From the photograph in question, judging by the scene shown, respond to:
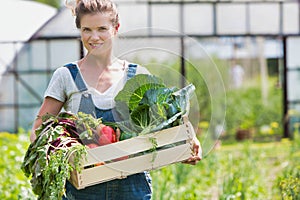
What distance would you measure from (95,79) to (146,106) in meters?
0.19

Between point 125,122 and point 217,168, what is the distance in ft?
13.2

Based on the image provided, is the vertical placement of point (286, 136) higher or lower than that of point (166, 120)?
lower

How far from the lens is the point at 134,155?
2342 millimetres

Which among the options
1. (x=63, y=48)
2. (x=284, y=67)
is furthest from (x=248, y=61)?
(x=63, y=48)

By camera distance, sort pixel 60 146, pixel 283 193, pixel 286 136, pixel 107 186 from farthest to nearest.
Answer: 1. pixel 286 136
2. pixel 283 193
3. pixel 107 186
4. pixel 60 146

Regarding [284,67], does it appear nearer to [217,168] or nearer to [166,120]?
[217,168]

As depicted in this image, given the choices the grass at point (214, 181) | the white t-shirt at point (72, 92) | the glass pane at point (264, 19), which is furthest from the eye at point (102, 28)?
the glass pane at point (264, 19)

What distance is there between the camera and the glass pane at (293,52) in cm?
1178

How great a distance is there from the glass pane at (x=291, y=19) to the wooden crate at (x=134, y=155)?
9.46 m

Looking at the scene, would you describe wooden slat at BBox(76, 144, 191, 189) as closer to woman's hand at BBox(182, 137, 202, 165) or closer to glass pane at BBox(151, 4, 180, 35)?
woman's hand at BBox(182, 137, 202, 165)

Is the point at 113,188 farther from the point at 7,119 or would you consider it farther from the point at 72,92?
the point at 7,119

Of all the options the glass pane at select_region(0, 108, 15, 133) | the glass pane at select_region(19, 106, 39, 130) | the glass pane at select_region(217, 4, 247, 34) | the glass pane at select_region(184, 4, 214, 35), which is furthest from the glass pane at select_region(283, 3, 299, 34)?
the glass pane at select_region(0, 108, 15, 133)

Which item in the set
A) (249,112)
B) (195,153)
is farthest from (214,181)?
(249,112)

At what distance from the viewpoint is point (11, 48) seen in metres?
10.2
